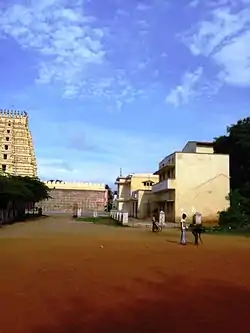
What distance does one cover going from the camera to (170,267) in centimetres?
1353

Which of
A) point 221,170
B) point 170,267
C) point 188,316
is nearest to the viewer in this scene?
point 188,316

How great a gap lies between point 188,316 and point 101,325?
150 cm

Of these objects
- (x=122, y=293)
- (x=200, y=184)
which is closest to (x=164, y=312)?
(x=122, y=293)

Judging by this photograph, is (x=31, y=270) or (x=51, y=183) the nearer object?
(x=31, y=270)

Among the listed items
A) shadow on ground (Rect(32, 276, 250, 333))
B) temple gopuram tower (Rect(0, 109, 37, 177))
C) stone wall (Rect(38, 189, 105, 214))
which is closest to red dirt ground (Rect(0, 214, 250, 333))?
shadow on ground (Rect(32, 276, 250, 333))

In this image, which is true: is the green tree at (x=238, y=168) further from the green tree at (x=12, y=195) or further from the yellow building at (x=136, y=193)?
→ the green tree at (x=12, y=195)

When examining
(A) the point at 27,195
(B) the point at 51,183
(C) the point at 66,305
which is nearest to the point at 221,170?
(A) the point at 27,195

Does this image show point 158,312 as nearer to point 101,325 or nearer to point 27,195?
point 101,325

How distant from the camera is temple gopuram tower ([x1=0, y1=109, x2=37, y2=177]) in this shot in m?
72.6

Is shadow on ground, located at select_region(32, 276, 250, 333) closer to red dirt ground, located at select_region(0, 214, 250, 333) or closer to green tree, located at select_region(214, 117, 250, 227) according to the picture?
red dirt ground, located at select_region(0, 214, 250, 333)

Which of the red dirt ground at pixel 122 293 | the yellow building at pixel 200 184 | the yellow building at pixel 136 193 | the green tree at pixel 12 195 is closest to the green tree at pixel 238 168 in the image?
the yellow building at pixel 200 184

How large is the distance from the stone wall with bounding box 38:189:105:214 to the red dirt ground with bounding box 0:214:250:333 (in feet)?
229

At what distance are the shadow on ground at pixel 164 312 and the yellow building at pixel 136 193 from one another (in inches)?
2038

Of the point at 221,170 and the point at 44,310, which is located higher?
the point at 221,170
